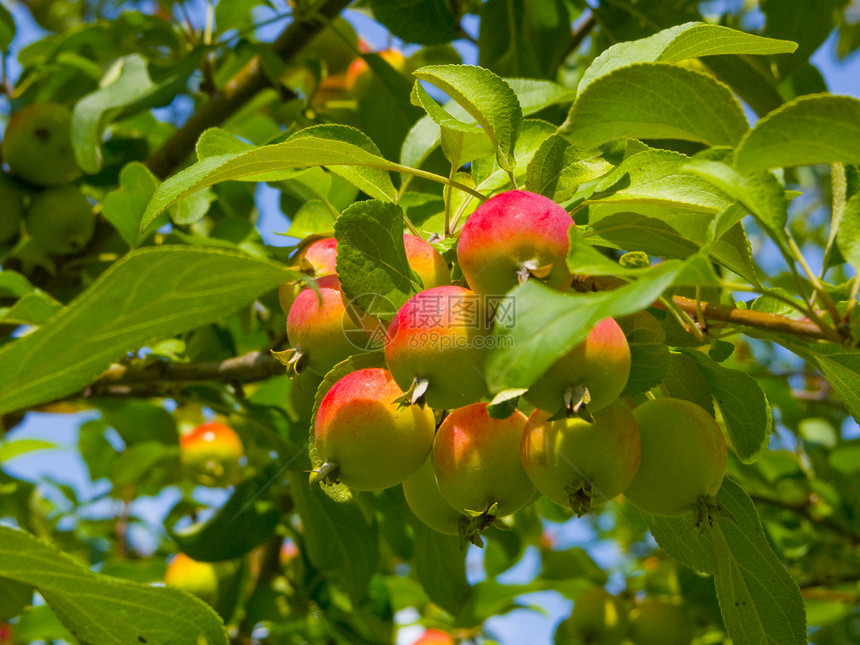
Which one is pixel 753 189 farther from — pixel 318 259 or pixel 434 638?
pixel 434 638

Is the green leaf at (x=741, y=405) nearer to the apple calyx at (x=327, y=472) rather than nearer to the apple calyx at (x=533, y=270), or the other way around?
Answer: the apple calyx at (x=533, y=270)

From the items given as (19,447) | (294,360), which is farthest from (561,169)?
(19,447)

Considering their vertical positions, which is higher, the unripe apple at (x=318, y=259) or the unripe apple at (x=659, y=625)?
the unripe apple at (x=318, y=259)

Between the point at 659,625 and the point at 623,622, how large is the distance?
0.08 m

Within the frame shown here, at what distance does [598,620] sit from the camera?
1.73m

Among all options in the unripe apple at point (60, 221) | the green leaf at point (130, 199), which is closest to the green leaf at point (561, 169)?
the green leaf at point (130, 199)

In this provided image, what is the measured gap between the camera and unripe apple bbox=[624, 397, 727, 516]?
708 millimetres

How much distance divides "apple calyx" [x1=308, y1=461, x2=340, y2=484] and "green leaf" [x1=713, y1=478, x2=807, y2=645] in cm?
43

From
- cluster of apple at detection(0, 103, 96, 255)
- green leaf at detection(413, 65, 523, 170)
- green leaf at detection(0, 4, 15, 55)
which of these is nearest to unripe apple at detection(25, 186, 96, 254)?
cluster of apple at detection(0, 103, 96, 255)

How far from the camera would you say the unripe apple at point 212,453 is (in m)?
1.86

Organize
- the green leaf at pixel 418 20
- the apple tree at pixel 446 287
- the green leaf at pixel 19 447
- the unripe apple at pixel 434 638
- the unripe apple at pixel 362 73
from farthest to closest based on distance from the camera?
1. the green leaf at pixel 19 447
2. the unripe apple at pixel 434 638
3. the unripe apple at pixel 362 73
4. the green leaf at pixel 418 20
5. the apple tree at pixel 446 287

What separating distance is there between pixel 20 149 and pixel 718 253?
140 cm

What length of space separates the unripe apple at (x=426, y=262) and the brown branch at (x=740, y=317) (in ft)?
0.44

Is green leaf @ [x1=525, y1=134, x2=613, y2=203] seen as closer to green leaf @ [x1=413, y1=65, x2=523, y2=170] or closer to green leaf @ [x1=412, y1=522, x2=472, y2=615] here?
green leaf @ [x1=413, y1=65, x2=523, y2=170]
